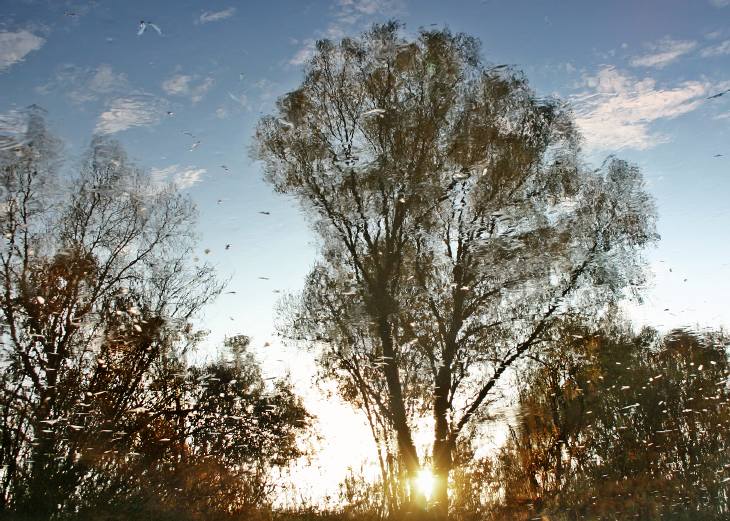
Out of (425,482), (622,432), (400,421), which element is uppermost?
(400,421)

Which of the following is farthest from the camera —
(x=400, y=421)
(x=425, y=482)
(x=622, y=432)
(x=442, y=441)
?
(x=622, y=432)

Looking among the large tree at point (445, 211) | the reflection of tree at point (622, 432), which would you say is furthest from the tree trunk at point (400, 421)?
the reflection of tree at point (622, 432)

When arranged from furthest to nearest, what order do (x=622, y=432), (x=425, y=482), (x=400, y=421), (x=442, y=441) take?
(x=622, y=432) → (x=442, y=441) → (x=425, y=482) → (x=400, y=421)

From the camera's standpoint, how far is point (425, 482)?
16188mm

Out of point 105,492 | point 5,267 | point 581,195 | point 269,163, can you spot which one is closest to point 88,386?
point 105,492

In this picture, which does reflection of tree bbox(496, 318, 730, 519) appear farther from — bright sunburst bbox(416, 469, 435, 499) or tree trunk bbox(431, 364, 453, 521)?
bright sunburst bbox(416, 469, 435, 499)

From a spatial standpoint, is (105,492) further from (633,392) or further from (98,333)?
(633,392)

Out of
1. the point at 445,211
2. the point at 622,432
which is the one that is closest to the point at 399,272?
the point at 445,211

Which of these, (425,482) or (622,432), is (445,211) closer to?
(425,482)

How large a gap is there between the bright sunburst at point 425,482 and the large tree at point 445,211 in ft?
0.76

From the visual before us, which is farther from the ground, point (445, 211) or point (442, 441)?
point (445, 211)

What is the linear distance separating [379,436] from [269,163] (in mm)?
12670

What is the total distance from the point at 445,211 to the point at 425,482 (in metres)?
9.60

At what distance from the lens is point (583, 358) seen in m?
21.5
